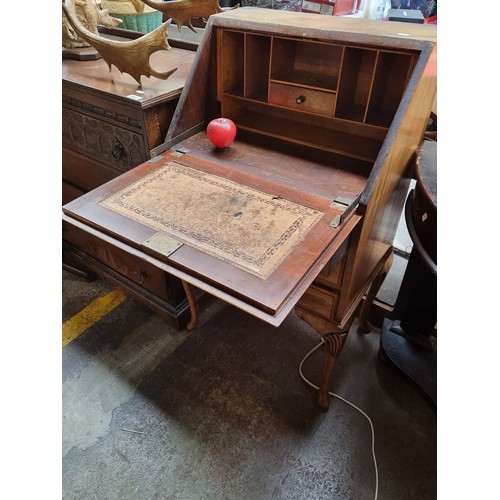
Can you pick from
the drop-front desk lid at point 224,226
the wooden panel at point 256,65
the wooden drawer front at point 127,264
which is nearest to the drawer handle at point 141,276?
the wooden drawer front at point 127,264

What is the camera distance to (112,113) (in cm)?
138

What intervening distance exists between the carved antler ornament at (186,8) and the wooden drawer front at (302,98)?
0.52 meters

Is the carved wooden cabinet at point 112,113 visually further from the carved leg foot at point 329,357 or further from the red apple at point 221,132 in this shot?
the carved leg foot at point 329,357

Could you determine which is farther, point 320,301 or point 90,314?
point 90,314

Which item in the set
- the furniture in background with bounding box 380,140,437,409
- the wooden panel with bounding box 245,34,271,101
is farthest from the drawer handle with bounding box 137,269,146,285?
the furniture in background with bounding box 380,140,437,409

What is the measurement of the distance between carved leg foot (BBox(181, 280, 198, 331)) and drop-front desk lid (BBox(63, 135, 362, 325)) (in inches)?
25.4

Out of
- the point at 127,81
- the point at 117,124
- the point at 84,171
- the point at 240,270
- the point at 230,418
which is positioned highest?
the point at 127,81

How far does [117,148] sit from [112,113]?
5.1 inches

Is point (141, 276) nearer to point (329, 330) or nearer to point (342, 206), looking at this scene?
point (329, 330)

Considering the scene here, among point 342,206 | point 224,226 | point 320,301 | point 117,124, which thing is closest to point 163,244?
point 224,226

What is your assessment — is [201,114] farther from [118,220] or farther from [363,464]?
[363,464]

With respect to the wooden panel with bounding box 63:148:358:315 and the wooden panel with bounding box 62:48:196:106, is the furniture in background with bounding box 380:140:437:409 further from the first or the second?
the wooden panel with bounding box 62:48:196:106

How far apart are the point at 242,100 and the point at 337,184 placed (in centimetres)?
53

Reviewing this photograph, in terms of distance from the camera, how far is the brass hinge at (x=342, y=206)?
96cm
